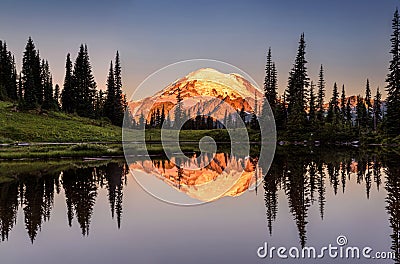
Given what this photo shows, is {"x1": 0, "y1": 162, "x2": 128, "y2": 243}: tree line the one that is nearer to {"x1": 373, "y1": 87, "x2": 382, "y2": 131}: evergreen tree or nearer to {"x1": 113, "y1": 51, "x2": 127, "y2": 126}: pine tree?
{"x1": 113, "y1": 51, "x2": 127, "y2": 126}: pine tree

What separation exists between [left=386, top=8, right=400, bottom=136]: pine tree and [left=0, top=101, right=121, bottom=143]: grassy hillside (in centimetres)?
4740

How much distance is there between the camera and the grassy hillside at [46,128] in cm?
6378

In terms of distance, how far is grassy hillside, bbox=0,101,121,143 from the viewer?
63.8 meters

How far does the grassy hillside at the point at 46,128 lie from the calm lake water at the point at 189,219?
41.1 metres

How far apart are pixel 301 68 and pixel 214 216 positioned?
7812 cm

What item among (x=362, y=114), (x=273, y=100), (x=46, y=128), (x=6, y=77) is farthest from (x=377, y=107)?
(x=6, y=77)

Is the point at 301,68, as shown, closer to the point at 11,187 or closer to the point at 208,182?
the point at 208,182

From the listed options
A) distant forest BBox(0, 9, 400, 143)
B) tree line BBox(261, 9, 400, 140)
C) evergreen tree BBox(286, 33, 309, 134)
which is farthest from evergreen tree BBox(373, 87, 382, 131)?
evergreen tree BBox(286, 33, 309, 134)

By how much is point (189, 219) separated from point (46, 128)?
5998cm

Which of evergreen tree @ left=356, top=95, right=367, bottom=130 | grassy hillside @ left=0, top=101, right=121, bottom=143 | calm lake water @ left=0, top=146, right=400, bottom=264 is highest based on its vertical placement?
evergreen tree @ left=356, top=95, right=367, bottom=130

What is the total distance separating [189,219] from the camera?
51.3 feet

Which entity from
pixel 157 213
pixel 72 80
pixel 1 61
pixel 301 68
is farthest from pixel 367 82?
pixel 157 213

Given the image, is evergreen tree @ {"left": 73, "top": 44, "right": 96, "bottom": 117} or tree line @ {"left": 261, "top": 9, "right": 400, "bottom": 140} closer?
tree line @ {"left": 261, "top": 9, "right": 400, "bottom": 140}

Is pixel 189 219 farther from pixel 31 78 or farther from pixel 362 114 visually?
pixel 362 114
